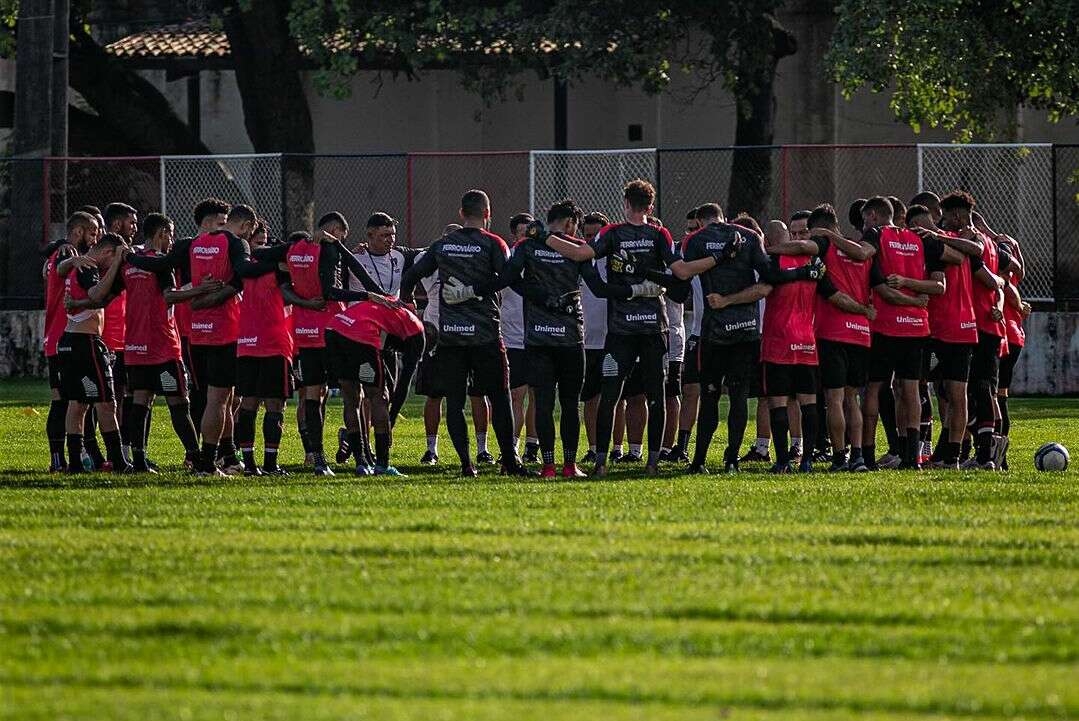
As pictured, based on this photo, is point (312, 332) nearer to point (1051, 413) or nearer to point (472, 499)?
point (472, 499)

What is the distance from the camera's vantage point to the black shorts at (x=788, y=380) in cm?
1413

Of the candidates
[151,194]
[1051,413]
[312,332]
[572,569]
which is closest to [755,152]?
[1051,413]

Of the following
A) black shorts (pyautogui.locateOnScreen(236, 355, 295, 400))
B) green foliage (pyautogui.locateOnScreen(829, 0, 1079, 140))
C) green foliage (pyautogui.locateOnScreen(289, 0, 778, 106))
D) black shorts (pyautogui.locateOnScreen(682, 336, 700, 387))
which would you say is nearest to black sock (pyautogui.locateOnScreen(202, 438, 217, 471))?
black shorts (pyautogui.locateOnScreen(236, 355, 295, 400))

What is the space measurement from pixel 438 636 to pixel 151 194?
64.1ft

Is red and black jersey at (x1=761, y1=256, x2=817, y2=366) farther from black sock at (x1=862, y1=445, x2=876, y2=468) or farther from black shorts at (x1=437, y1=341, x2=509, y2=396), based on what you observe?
black shorts at (x1=437, y1=341, x2=509, y2=396)

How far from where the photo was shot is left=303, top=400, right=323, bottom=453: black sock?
46.9ft

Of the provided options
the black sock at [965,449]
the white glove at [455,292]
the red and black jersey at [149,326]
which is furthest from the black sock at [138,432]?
the black sock at [965,449]

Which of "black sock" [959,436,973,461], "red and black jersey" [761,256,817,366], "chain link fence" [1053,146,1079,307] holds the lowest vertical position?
"black sock" [959,436,973,461]

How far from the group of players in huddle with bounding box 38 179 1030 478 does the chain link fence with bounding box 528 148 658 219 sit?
9165mm

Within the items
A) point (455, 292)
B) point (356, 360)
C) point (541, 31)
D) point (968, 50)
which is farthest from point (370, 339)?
point (541, 31)

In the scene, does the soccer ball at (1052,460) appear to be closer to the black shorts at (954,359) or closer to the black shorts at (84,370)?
the black shorts at (954,359)

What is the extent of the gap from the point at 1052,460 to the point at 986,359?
995 mm

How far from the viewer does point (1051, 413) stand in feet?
Answer: 69.4

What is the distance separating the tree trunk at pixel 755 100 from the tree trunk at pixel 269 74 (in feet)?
24.2
